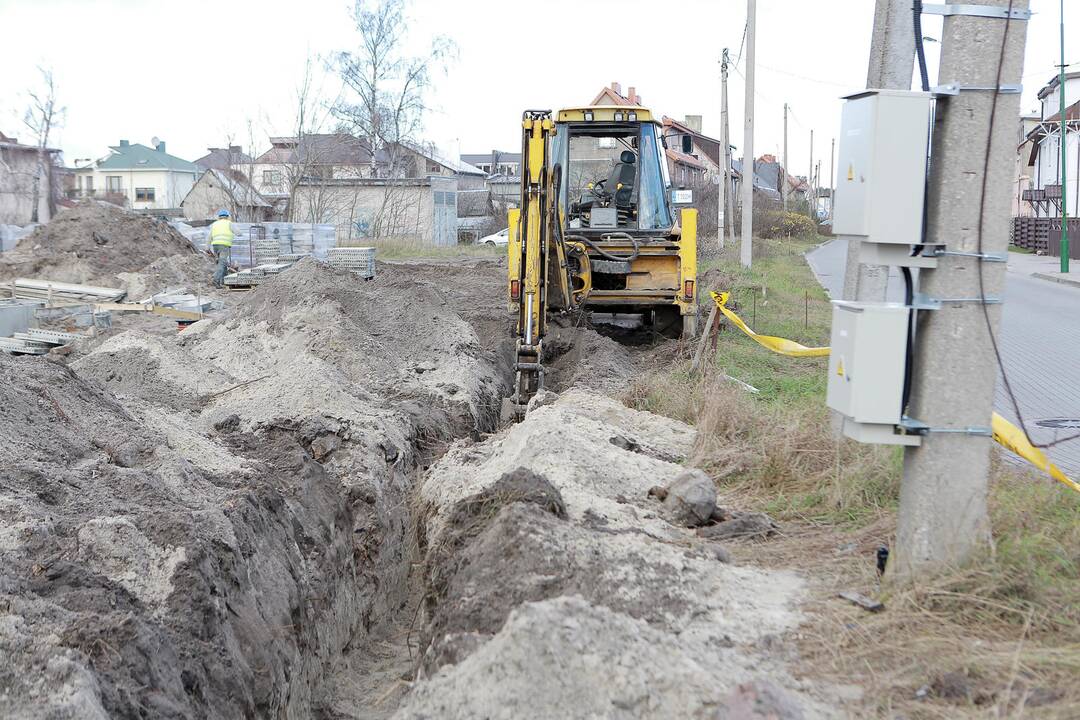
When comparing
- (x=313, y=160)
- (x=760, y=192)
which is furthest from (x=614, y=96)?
(x=313, y=160)

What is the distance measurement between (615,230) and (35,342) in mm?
8155

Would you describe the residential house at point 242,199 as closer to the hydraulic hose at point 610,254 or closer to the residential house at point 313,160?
the residential house at point 313,160

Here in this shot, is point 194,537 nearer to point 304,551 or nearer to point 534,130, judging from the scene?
point 304,551

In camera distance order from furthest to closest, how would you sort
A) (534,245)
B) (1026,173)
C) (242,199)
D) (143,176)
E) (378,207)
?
(143,176) → (1026,173) → (378,207) → (242,199) → (534,245)

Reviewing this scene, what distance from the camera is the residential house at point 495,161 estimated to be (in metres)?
91.0

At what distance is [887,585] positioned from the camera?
4.48 meters

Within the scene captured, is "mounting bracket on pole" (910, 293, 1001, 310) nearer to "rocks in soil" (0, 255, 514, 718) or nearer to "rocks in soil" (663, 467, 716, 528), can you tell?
"rocks in soil" (663, 467, 716, 528)

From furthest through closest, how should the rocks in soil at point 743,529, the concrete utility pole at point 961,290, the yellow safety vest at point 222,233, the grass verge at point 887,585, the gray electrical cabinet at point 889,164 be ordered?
the yellow safety vest at point 222,233
the rocks in soil at point 743,529
the concrete utility pole at point 961,290
the gray electrical cabinet at point 889,164
the grass verge at point 887,585

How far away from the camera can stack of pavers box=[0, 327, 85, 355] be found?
14.5 m

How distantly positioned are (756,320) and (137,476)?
10.8 metres

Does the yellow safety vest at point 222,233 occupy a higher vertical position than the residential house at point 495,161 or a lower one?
lower

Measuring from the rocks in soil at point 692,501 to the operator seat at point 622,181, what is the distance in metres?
8.96

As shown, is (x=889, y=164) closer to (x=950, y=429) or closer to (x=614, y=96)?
(x=950, y=429)

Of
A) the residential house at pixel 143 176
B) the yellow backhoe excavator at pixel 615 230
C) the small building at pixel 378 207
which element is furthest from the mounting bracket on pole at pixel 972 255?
the residential house at pixel 143 176
